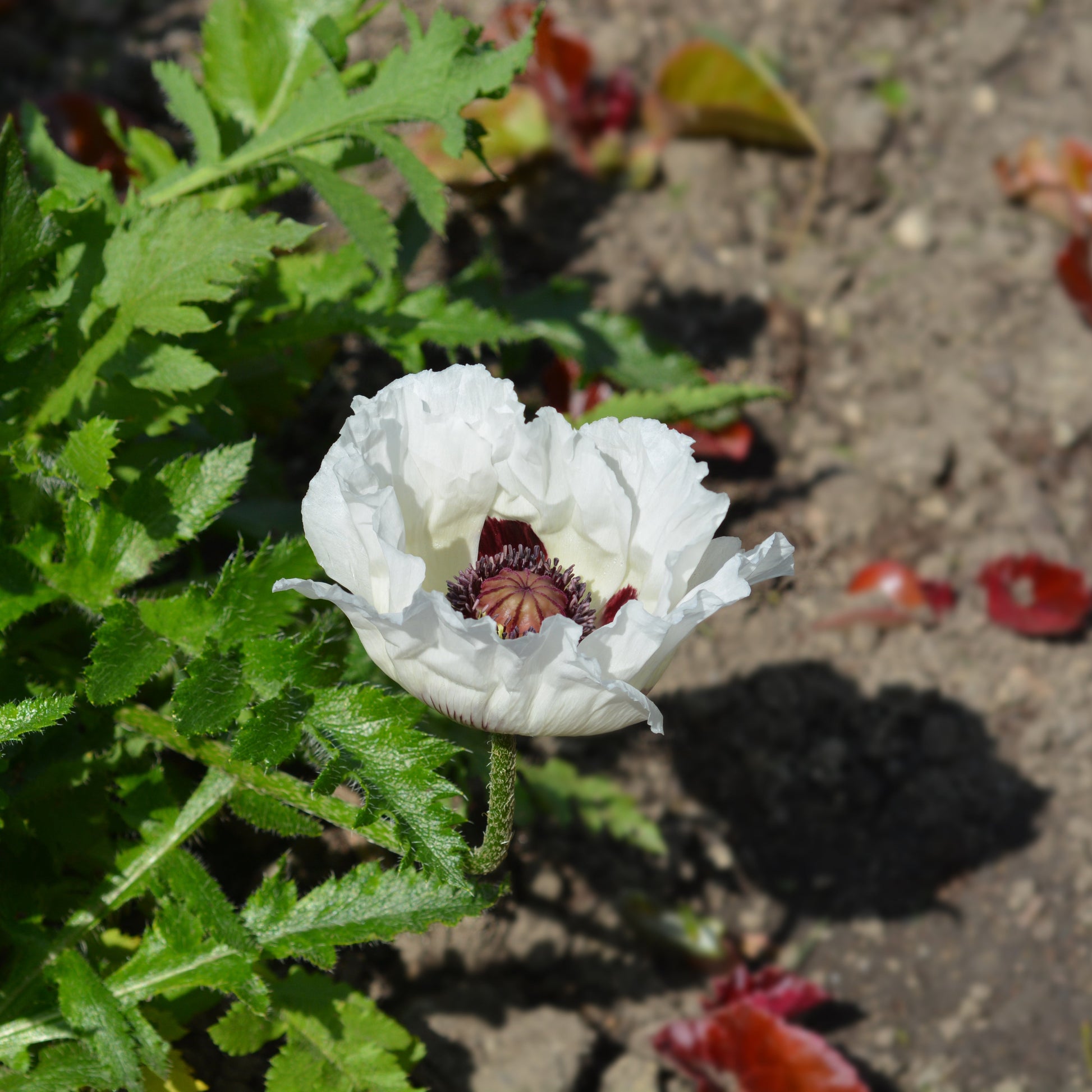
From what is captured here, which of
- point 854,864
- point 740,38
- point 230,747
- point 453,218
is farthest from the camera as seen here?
point 740,38

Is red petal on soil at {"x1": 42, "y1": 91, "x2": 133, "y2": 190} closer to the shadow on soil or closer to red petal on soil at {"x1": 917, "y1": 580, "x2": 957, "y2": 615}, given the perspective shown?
the shadow on soil

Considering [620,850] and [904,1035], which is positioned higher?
[620,850]

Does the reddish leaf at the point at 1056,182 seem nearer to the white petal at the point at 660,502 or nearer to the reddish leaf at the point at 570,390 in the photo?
the reddish leaf at the point at 570,390

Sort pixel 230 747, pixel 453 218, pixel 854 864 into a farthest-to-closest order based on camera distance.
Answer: pixel 453 218 → pixel 854 864 → pixel 230 747

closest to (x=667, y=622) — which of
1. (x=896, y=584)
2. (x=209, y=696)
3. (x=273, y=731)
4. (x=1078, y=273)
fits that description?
(x=273, y=731)

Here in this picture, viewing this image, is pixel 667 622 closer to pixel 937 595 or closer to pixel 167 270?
pixel 167 270

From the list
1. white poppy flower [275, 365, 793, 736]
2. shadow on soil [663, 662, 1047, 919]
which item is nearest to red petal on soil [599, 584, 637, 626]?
white poppy flower [275, 365, 793, 736]

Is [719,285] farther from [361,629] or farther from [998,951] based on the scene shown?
[361,629]

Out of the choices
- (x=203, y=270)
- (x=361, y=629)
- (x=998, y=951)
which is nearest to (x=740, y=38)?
(x=203, y=270)
